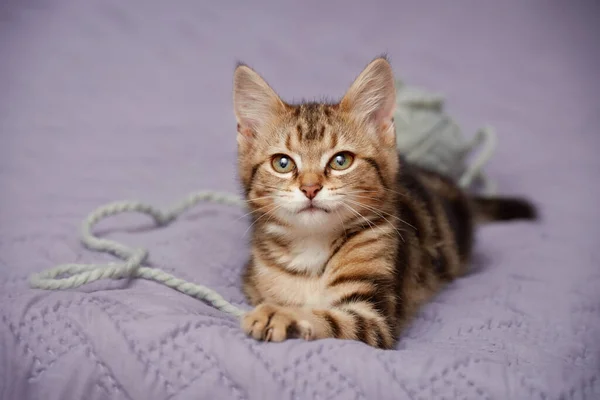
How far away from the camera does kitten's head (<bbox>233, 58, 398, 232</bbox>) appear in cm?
95

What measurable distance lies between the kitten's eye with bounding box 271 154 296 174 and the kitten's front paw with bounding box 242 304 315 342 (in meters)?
0.27

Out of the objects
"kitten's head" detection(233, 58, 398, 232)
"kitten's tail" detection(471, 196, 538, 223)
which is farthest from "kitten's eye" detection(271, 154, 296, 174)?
"kitten's tail" detection(471, 196, 538, 223)

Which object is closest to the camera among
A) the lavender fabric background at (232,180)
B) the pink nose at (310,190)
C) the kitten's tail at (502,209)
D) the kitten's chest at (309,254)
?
the lavender fabric background at (232,180)

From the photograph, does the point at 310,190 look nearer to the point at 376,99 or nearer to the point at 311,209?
the point at 311,209

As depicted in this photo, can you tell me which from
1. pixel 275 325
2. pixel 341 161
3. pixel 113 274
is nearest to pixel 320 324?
pixel 275 325

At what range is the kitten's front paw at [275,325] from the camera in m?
0.82

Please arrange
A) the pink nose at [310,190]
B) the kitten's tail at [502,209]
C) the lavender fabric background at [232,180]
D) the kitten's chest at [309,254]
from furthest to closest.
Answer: the kitten's tail at [502,209] < the kitten's chest at [309,254] < the pink nose at [310,190] < the lavender fabric background at [232,180]

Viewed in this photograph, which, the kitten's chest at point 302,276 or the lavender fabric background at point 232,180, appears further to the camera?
the kitten's chest at point 302,276

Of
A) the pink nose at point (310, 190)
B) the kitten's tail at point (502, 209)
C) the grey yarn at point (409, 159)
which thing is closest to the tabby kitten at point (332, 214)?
the pink nose at point (310, 190)

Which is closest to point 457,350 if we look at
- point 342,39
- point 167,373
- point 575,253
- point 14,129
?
point 167,373

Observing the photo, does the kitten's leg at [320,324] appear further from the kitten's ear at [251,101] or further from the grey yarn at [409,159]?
the kitten's ear at [251,101]

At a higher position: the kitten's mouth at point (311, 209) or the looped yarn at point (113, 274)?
the kitten's mouth at point (311, 209)

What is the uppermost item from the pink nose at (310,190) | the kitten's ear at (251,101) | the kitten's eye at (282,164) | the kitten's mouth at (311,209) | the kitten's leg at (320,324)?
the kitten's ear at (251,101)

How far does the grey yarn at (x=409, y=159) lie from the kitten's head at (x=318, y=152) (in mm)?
218
